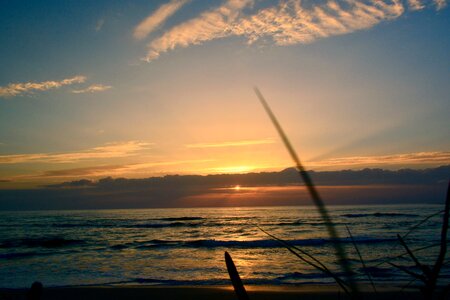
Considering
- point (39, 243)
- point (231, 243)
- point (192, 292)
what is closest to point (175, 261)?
point (192, 292)

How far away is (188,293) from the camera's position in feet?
41.3

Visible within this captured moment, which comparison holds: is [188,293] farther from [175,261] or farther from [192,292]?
[175,261]

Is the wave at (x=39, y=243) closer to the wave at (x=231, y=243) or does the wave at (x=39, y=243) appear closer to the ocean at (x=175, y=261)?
the ocean at (x=175, y=261)

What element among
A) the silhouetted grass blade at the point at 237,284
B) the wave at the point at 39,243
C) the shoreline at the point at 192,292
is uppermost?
the silhouetted grass blade at the point at 237,284

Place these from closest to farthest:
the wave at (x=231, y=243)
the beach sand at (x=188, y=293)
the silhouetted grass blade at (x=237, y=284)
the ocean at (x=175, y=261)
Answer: the silhouetted grass blade at (x=237, y=284)
the beach sand at (x=188, y=293)
the ocean at (x=175, y=261)
the wave at (x=231, y=243)

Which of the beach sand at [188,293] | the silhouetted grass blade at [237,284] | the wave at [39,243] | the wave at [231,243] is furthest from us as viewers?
the wave at [39,243]

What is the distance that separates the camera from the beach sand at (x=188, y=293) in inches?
472

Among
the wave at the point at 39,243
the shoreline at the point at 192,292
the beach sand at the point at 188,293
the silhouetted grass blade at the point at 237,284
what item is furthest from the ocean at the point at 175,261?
the silhouetted grass blade at the point at 237,284

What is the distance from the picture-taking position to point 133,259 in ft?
68.1

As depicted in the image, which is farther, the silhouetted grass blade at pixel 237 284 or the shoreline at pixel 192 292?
the shoreline at pixel 192 292

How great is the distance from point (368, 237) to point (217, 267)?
47.9ft

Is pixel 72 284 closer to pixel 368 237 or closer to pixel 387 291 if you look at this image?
pixel 387 291

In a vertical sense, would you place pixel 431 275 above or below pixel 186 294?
above

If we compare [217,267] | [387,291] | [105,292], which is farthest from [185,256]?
[387,291]
